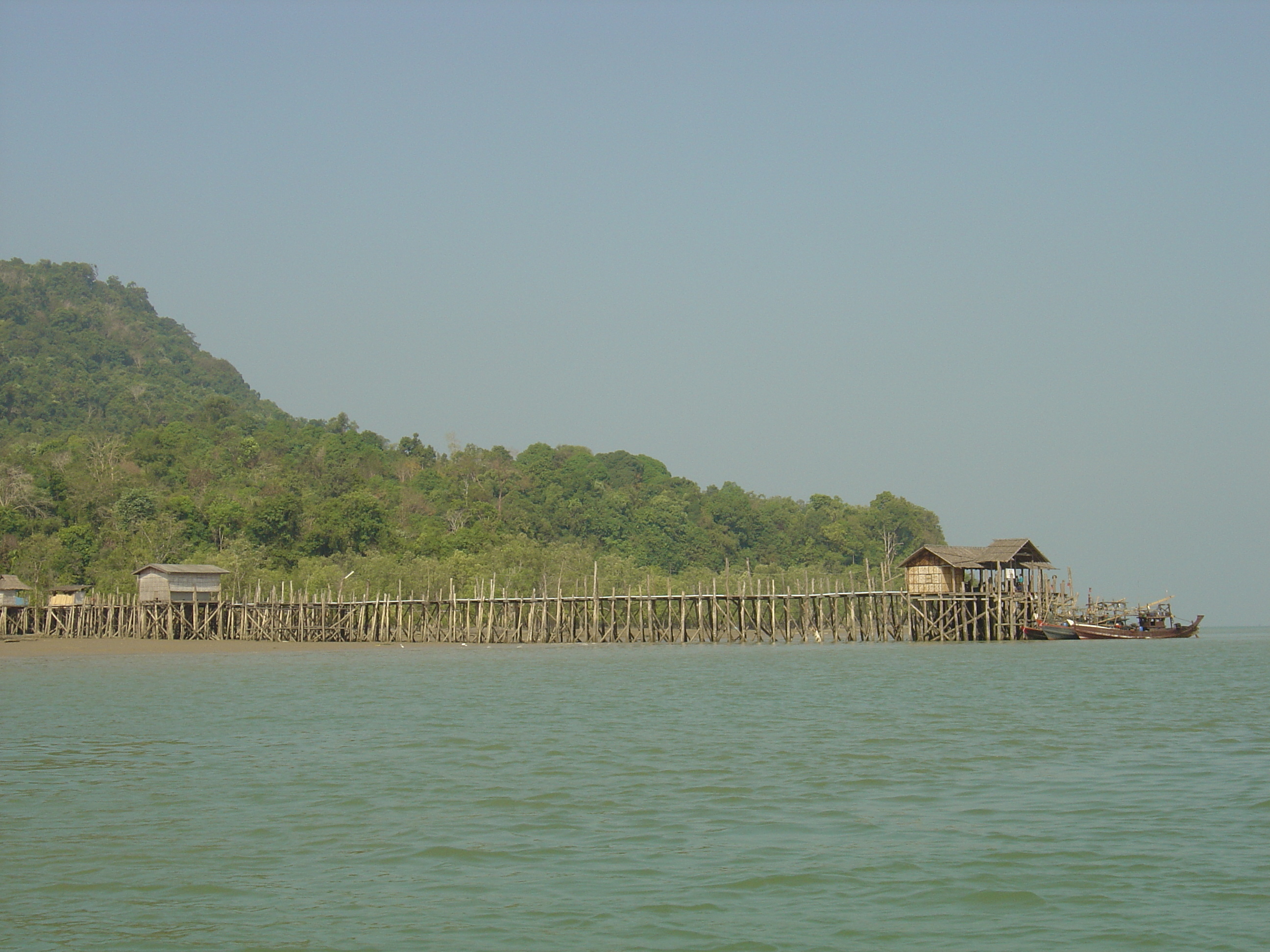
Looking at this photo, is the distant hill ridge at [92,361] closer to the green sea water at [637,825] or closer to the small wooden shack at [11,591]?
the small wooden shack at [11,591]

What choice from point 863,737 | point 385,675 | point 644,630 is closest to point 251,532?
point 644,630

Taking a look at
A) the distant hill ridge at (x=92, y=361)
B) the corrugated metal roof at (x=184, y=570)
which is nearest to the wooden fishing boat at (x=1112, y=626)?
the corrugated metal roof at (x=184, y=570)

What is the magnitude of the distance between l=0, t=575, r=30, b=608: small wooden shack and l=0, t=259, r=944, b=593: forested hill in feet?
13.9

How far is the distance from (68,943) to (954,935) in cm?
565

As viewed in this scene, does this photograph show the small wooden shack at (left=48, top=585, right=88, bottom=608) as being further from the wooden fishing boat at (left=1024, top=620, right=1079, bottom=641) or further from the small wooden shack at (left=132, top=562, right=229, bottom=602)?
the wooden fishing boat at (left=1024, top=620, right=1079, bottom=641)

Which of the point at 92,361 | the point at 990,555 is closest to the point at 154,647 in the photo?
the point at 990,555

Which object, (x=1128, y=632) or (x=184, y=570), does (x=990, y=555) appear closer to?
(x=1128, y=632)

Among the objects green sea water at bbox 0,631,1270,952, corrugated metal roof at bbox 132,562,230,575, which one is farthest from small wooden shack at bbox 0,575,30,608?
green sea water at bbox 0,631,1270,952

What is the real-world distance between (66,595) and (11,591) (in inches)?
88.7

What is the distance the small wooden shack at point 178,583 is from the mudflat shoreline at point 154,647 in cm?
181

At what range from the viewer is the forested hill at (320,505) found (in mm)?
63688

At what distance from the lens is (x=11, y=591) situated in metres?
55.4

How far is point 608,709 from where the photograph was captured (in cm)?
2181

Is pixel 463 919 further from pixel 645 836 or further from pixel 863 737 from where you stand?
pixel 863 737
